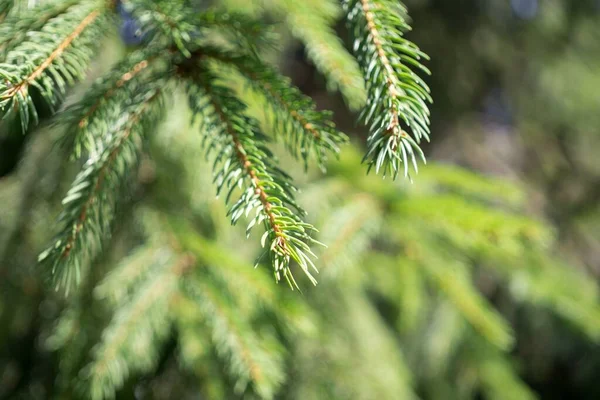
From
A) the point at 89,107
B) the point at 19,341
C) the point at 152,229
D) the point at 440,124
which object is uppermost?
the point at 89,107

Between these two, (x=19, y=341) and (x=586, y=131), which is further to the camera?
(x=586, y=131)

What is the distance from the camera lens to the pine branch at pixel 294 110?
0.50 meters

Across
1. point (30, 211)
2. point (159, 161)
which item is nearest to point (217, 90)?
point (159, 161)

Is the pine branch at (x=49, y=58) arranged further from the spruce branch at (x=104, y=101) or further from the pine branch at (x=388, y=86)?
the pine branch at (x=388, y=86)

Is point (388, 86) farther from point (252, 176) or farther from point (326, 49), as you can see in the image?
point (326, 49)

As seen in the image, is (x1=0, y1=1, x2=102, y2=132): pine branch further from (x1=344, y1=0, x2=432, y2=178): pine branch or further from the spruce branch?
(x1=344, y1=0, x2=432, y2=178): pine branch

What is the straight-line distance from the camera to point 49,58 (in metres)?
0.44

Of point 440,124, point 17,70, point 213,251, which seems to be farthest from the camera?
point 440,124

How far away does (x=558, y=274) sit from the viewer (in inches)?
49.8

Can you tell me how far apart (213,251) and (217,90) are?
1.12ft

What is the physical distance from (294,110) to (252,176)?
4.3 inches

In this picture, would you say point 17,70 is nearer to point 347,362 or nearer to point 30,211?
point 30,211

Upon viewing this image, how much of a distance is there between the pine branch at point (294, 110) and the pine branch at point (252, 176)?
0.03 metres

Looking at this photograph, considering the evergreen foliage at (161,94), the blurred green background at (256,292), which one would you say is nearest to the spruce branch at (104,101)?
the evergreen foliage at (161,94)
